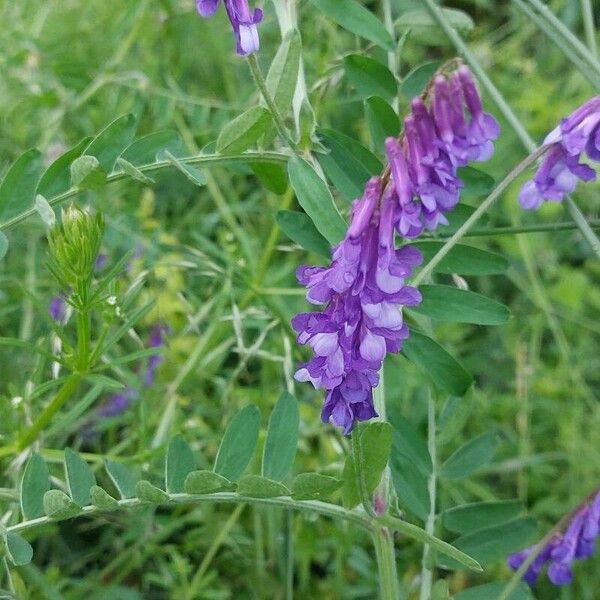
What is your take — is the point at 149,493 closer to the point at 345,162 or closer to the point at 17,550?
the point at 17,550

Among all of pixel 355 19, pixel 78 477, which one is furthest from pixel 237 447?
pixel 355 19

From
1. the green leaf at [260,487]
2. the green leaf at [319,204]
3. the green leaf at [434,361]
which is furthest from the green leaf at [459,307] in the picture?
the green leaf at [260,487]

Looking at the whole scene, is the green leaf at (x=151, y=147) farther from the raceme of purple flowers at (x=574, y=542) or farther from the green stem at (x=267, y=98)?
the raceme of purple flowers at (x=574, y=542)

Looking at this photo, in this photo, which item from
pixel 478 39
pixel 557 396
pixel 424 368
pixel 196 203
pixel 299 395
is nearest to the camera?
pixel 424 368

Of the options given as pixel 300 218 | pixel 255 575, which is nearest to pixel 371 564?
pixel 255 575

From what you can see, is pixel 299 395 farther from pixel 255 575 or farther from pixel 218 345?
pixel 255 575
